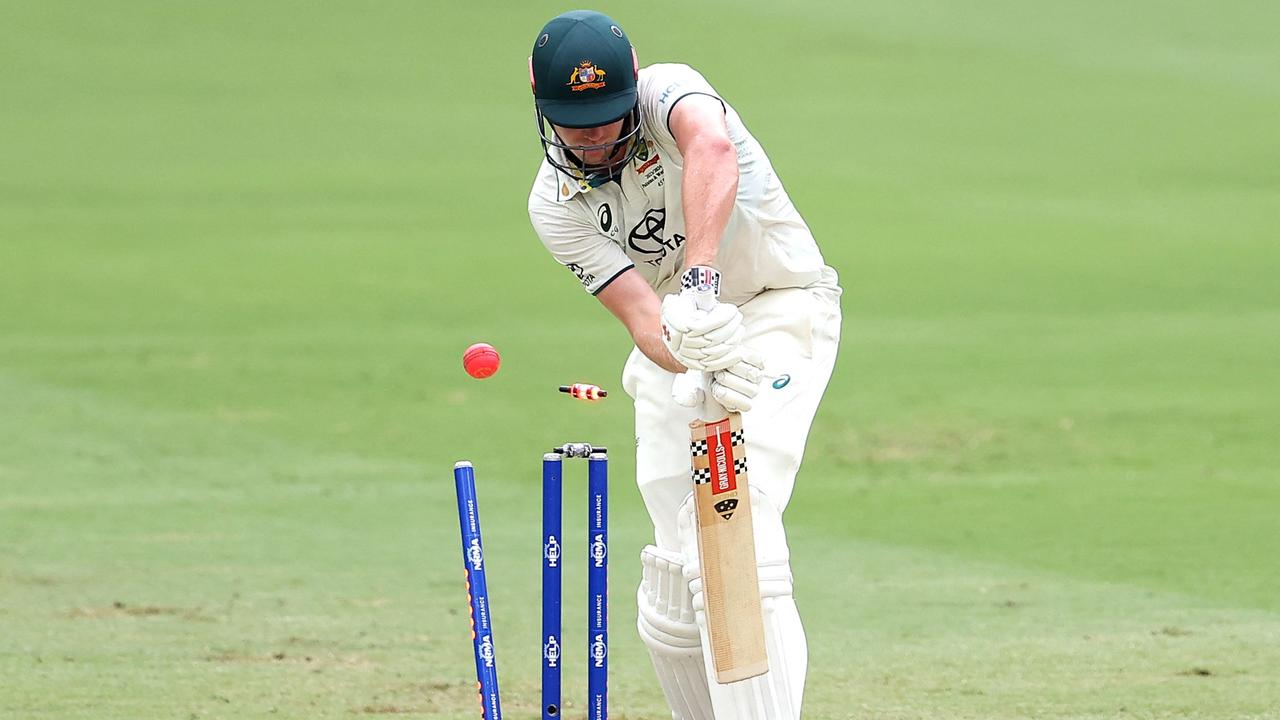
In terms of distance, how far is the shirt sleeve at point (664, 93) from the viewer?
13.2ft

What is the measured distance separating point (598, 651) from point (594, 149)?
1.08 meters

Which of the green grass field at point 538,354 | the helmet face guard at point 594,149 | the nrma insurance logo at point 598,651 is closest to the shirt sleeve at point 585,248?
the helmet face guard at point 594,149

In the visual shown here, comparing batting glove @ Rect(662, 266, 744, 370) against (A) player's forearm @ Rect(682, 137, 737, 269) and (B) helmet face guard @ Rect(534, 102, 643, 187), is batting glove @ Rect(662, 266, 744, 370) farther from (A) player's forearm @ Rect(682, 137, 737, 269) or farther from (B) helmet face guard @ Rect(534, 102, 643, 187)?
(B) helmet face guard @ Rect(534, 102, 643, 187)

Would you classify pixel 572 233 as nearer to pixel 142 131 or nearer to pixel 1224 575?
pixel 1224 575

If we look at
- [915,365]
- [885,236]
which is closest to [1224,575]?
[915,365]

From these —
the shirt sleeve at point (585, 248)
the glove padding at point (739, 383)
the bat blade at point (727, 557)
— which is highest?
the shirt sleeve at point (585, 248)

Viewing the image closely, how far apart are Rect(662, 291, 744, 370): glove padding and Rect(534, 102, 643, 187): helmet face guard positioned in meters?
0.46

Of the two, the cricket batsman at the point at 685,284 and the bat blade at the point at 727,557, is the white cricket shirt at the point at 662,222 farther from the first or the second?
the bat blade at the point at 727,557

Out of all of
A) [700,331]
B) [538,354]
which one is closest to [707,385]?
[700,331]

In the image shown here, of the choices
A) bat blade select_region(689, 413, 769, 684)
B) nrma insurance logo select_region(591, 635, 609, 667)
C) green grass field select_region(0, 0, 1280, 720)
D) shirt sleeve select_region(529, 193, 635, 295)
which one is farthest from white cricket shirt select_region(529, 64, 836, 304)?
green grass field select_region(0, 0, 1280, 720)

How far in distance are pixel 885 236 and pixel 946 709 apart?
12536 millimetres

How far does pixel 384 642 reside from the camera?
5.86m

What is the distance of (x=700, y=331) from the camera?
12.1 feet

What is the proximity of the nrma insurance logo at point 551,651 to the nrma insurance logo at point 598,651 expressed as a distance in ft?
0.27
